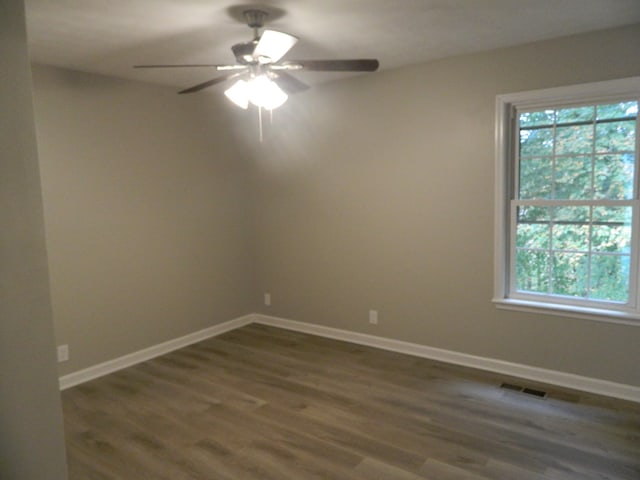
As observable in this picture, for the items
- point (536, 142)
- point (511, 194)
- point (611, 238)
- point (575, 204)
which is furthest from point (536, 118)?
point (611, 238)

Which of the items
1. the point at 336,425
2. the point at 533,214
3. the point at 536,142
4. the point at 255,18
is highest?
the point at 255,18

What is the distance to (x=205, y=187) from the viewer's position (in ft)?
15.0

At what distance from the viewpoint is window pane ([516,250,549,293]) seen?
348cm

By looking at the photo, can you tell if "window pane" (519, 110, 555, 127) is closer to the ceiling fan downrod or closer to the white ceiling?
the white ceiling

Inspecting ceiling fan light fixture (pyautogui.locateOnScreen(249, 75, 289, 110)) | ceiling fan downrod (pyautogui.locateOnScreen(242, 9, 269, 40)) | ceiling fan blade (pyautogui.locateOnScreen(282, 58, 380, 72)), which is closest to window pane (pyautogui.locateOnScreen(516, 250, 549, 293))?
ceiling fan blade (pyautogui.locateOnScreen(282, 58, 380, 72))

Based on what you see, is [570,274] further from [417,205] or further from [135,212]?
[135,212]

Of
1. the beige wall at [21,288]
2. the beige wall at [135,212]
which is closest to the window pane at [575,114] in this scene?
the beige wall at [135,212]

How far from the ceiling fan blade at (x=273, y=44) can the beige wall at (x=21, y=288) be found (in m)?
0.98

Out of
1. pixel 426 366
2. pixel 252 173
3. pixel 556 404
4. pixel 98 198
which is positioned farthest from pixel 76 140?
pixel 556 404

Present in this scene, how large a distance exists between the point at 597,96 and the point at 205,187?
3.37 meters

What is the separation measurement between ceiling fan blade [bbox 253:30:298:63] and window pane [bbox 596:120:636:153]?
224 cm

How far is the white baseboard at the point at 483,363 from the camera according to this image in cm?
319

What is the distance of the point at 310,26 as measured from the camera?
2.78 meters

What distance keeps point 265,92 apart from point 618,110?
2373 millimetres
